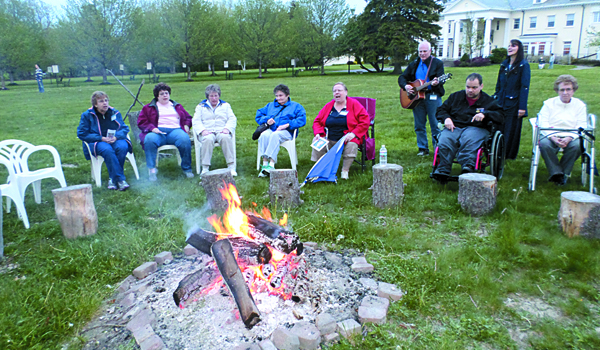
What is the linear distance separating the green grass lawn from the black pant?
21 cm

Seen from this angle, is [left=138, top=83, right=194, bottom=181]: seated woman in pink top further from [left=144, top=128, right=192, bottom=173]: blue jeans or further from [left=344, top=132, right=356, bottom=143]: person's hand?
[left=344, top=132, right=356, bottom=143]: person's hand

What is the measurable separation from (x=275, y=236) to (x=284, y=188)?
155 centimetres

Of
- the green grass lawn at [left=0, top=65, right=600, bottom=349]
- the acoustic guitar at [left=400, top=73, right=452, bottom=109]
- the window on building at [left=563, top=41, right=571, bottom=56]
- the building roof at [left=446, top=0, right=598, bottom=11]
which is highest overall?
the building roof at [left=446, top=0, right=598, bottom=11]

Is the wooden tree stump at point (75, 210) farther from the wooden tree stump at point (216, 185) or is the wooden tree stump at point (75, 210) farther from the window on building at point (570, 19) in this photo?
the window on building at point (570, 19)

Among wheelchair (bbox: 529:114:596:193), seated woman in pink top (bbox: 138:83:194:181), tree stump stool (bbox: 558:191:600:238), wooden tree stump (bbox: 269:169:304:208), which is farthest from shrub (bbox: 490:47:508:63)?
wooden tree stump (bbox: 269:169:304:208)

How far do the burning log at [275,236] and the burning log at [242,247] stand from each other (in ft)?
0.26

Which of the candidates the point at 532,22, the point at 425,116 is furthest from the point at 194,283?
the point at 532,22

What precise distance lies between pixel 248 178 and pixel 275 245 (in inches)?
112

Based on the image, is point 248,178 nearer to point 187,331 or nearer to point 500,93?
point 187,331

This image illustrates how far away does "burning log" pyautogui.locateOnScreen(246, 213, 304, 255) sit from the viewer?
2.71 metres

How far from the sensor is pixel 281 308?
2426 millimetres

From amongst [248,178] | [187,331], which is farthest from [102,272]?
[248,178]

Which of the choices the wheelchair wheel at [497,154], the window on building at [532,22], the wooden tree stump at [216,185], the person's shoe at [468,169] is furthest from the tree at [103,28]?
the window on building at [532,22]

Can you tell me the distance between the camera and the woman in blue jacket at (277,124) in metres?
5.56
